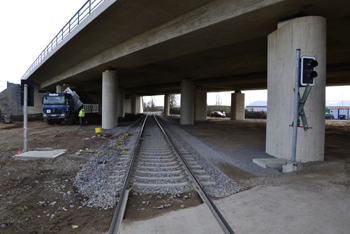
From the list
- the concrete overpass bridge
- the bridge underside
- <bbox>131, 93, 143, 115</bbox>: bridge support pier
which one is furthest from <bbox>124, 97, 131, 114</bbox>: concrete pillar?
the concrete overpass bridge

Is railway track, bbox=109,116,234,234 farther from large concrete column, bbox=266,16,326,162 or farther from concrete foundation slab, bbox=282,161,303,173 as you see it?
large concrete column, bbox=266,16,326,162

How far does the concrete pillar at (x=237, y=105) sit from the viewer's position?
37750mm

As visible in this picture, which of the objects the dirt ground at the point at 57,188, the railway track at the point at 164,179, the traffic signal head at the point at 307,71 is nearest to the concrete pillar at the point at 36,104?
the dirt ground at the point at 57,188

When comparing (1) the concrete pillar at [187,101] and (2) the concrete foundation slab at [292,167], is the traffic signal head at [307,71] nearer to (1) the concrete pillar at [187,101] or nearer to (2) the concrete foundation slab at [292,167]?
(2) the concrete foundation slab at [292,167]

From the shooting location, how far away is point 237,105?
38188mm

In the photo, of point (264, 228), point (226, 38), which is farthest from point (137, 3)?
point (264, 228)

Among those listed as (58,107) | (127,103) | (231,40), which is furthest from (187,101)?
Result: (127,103)

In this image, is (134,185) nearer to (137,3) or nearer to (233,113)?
(137,3)

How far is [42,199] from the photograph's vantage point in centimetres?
466

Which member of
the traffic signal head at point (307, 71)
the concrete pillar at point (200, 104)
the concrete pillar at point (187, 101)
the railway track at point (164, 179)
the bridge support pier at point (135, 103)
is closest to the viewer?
the railway track at point (164, 179)

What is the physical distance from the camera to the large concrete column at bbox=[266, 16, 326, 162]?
7.23 metres

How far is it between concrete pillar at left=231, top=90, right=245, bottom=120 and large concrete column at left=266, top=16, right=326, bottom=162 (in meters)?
29.9

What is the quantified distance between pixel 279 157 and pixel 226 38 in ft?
20.1

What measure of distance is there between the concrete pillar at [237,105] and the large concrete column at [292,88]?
29912 millimetres
